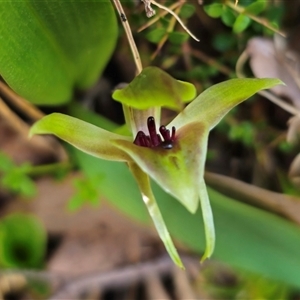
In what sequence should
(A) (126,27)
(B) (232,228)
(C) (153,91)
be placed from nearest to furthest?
(C) (153,91) → (A) (126,27) → (B) (232,228)

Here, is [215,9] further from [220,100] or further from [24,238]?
[24,238]

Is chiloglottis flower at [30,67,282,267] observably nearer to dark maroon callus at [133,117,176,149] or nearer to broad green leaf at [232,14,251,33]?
dark maroon callus at [133,117,176,149]

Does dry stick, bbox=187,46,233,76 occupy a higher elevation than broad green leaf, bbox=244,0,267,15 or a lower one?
lower

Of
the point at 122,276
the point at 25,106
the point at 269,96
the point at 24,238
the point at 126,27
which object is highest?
the point at 126,27

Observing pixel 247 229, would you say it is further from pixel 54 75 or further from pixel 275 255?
pixel 54 75

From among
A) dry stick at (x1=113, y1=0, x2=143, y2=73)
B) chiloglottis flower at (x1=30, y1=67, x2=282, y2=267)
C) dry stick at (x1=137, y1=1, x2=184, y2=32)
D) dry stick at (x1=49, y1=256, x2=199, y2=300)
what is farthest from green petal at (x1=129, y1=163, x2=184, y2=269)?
dry stick at (x1=49, y1=256, x2=199, y2=300)

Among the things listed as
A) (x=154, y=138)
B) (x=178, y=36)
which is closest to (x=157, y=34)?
(x=178, y=36)

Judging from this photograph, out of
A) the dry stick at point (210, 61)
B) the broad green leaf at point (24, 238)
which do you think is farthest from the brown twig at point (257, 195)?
the broad green leaf at point (24, 238)
